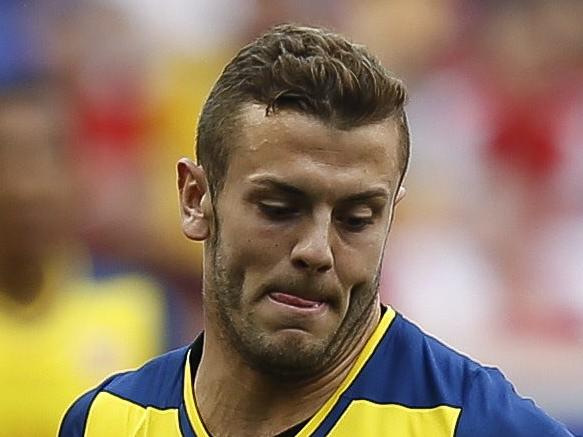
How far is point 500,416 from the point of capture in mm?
2008

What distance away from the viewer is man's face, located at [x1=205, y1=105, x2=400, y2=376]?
6.51ft

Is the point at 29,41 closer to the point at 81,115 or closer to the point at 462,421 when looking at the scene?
the point at 81,115

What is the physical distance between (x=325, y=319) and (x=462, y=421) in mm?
264

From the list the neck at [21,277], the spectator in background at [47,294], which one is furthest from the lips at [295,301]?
the neck at [21,277]

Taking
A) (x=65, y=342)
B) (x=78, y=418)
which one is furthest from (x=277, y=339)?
(x=65, y=342)

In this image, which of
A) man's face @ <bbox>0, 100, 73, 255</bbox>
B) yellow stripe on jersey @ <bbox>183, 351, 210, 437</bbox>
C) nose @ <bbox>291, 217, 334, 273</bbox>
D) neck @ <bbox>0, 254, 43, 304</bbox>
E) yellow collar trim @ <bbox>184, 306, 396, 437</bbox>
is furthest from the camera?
man's face @ <bbox>0, 100, 73, 255</bbox>

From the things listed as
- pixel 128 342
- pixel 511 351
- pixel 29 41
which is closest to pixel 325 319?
pixel 128 342

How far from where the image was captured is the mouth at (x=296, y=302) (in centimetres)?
200

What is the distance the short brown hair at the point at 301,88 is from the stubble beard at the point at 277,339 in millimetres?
157

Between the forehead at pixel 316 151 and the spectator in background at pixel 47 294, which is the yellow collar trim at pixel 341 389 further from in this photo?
the spectator in background at pixel 47 294

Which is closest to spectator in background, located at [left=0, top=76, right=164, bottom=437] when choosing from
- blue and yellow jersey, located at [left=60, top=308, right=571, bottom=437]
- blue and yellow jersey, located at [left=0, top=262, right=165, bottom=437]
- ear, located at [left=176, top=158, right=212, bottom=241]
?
blue and yellow jersey, located at [left=0, top=262, right=165, bottom=437]

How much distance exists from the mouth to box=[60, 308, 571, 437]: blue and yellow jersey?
23 cm

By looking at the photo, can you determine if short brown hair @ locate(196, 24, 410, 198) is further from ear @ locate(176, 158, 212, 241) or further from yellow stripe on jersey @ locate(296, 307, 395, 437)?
yellow stripe on jersey @ locate(296, 307, 395, 437)

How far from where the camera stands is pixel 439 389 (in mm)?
2094
